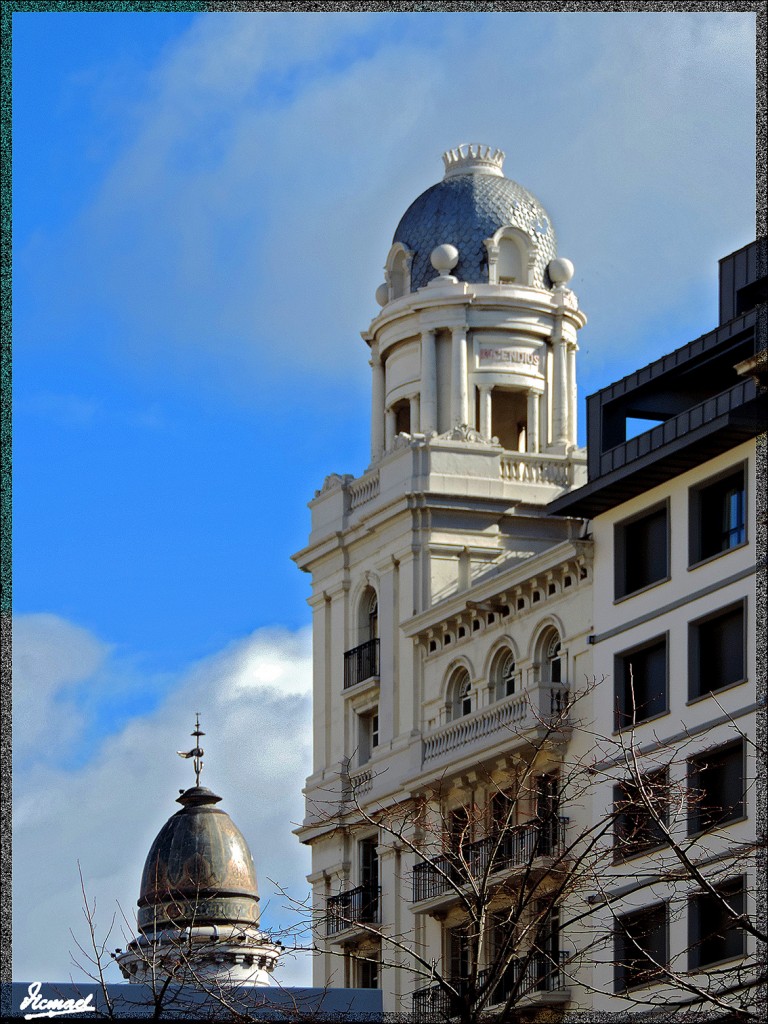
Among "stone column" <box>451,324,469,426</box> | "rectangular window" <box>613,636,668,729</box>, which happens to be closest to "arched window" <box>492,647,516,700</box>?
"rectangular window" <box>613,636,668,729</box>

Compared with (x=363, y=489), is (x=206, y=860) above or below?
below

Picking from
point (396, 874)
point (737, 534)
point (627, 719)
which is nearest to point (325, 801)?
point (396, 874)

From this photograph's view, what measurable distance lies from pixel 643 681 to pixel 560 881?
17.4ft

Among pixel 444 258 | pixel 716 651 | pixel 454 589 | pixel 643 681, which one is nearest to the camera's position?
pixel 716 651

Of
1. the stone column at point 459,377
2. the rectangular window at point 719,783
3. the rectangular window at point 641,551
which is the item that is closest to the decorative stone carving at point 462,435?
the stone column at point 459,377

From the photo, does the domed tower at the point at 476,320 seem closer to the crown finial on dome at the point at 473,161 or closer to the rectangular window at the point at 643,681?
the crown finial on dome at the point at 473,161

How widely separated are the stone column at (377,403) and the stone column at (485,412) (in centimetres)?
344

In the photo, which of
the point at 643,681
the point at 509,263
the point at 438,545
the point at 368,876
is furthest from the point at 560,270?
the point at 643,681

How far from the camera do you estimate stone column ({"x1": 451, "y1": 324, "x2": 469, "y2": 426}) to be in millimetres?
74500

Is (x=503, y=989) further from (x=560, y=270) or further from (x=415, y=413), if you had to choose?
(x=560, y=270)

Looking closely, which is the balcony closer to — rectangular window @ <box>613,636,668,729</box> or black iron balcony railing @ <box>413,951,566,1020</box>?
rectangular window @ <box>613,636,668,729</box>

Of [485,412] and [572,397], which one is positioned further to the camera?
[572,397]

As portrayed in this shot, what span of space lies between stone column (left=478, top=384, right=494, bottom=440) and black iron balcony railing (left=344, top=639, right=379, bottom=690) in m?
6.34

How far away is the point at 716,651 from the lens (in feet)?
182
